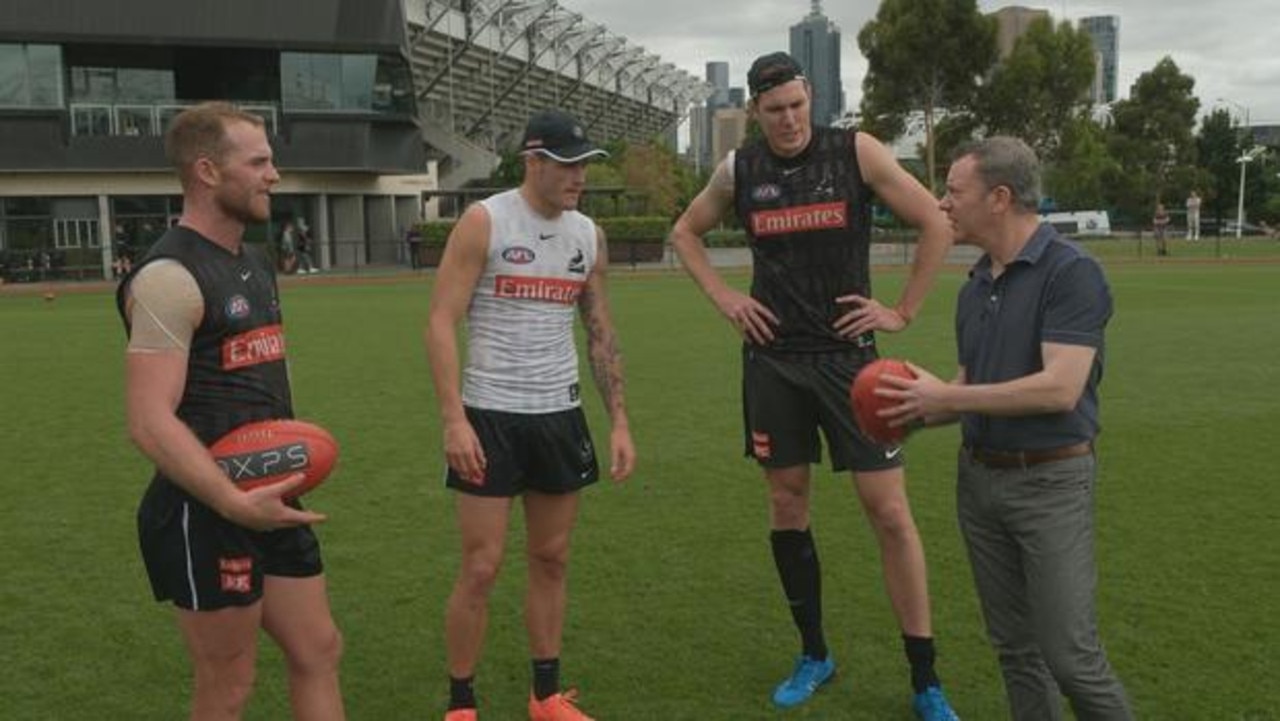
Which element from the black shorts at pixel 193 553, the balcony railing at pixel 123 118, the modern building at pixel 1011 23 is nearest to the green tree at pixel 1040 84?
the modern building at pixel 1011 23

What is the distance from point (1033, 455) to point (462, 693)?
228cm

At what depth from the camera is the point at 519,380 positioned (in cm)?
420

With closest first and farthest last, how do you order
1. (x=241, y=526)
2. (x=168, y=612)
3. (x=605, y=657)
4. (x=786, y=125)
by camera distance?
(x=241, y=526), (x=786, y=125), (x=605, y=657), (x=168, y=612)

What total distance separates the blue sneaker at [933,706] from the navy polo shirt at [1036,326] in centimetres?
124

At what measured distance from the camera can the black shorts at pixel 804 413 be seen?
4.46 metres

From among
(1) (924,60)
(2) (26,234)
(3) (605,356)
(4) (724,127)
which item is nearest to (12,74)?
(2) (26,234)

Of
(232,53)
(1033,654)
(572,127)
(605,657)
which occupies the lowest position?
(605,657)

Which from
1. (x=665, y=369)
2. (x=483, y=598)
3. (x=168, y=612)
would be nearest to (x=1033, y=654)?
(x=483, y=598)

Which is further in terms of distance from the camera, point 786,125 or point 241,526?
point 786,125

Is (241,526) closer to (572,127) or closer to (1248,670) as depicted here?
(572,127)

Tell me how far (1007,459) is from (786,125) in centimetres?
165

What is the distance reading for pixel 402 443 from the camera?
31.3 feet

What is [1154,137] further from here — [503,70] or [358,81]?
[358,81]

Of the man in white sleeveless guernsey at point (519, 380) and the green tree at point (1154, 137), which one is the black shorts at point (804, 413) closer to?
the man in white sleeveless guernsey at point (519, 380)
